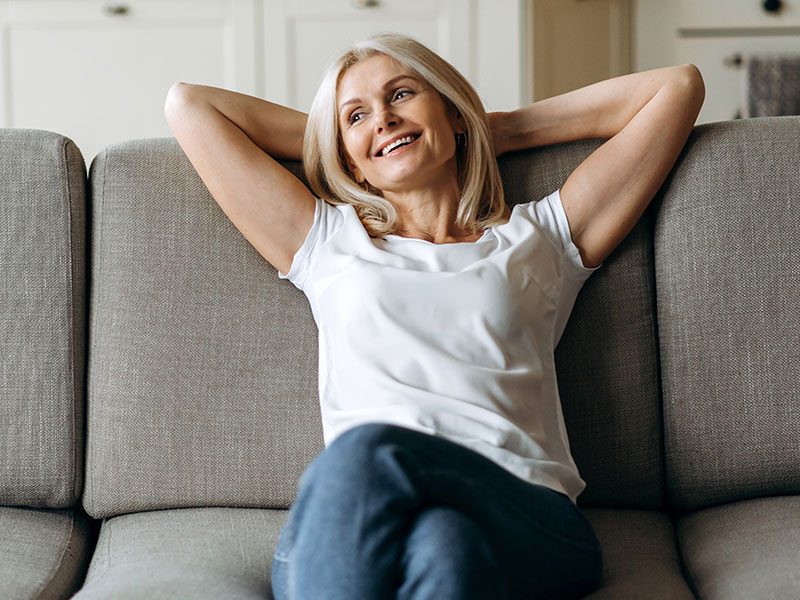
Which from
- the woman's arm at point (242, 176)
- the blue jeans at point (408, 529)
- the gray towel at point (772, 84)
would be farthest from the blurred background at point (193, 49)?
the blue jeans at point (408, 529)

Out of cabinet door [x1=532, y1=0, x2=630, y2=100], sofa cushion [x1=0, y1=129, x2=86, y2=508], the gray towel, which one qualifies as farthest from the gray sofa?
the gray towel

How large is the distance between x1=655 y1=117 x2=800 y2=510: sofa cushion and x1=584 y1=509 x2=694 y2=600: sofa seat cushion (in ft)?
0.27

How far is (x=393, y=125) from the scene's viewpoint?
140cm

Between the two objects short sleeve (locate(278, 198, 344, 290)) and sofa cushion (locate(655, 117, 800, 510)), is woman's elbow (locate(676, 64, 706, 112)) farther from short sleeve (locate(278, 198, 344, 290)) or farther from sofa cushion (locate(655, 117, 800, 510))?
short sleeve (locate(278, 198, 344, 290))

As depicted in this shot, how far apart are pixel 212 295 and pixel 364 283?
273 mm

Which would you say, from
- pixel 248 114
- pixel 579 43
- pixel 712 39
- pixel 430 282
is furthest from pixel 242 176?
pixel 712 39

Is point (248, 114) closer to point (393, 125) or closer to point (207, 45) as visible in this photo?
point (393, 125)

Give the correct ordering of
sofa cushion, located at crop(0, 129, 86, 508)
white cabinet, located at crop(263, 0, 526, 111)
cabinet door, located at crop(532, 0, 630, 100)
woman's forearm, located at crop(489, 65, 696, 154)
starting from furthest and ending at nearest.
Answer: cabinet door, located at crop(532, 0, 630, 100) < white cabinet, located at crop(263, 0, 526, 111) < woman's forearm, located at crop(489, 65, 696, 154) < sofa cushion, located at crop(0, 129, 86, 508)

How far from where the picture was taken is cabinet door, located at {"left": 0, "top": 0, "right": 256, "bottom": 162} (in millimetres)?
3238

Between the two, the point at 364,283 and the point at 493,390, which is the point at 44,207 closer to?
the point at 364,283

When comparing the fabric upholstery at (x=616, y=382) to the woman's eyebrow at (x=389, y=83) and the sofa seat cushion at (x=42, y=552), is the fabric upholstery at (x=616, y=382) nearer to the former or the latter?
the woman's eyebrow at (x=389, y=83)

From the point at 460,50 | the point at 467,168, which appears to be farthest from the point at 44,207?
the point at 460,50

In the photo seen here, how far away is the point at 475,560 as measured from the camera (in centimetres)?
88

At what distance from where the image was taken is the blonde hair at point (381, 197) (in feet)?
4.70
